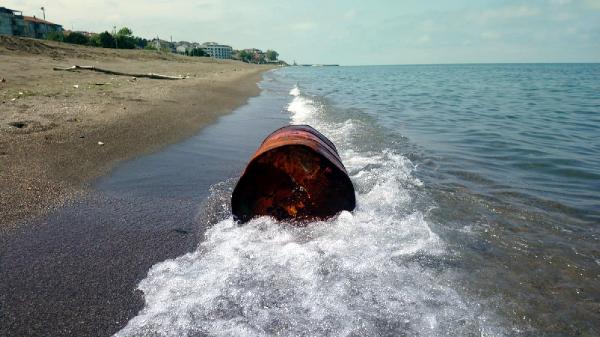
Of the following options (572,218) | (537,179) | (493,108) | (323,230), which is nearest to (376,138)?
(537,179)

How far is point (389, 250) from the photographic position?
362cm

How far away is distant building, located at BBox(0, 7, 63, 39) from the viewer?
54.0 metres

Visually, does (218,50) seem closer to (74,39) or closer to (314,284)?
(74,39)

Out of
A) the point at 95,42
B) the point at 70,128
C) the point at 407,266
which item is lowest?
the point at 407,266

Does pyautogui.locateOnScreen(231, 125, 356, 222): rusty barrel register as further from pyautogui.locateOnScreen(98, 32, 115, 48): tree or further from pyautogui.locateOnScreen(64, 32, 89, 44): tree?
pyautogui.locateOnScreen(98, 32, 115, 48): tree

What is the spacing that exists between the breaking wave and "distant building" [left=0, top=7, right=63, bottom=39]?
6512cm

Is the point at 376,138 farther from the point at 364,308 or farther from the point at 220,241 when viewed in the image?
the point at 364,308

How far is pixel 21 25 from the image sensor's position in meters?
60.8

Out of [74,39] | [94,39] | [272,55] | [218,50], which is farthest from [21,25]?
[272,55]

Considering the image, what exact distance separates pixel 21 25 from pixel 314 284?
75.7 m

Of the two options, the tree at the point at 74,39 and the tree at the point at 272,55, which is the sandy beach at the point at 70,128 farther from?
the tree at the point at 272,55

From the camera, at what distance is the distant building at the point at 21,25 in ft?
177

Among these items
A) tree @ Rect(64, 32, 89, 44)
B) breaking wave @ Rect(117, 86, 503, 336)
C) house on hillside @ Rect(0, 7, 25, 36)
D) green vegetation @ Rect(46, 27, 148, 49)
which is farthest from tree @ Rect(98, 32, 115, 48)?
breaking wave @ Rect(117, 86, 503, 336)

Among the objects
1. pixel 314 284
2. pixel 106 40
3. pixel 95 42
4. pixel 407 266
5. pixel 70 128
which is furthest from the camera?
pixel 106 40
